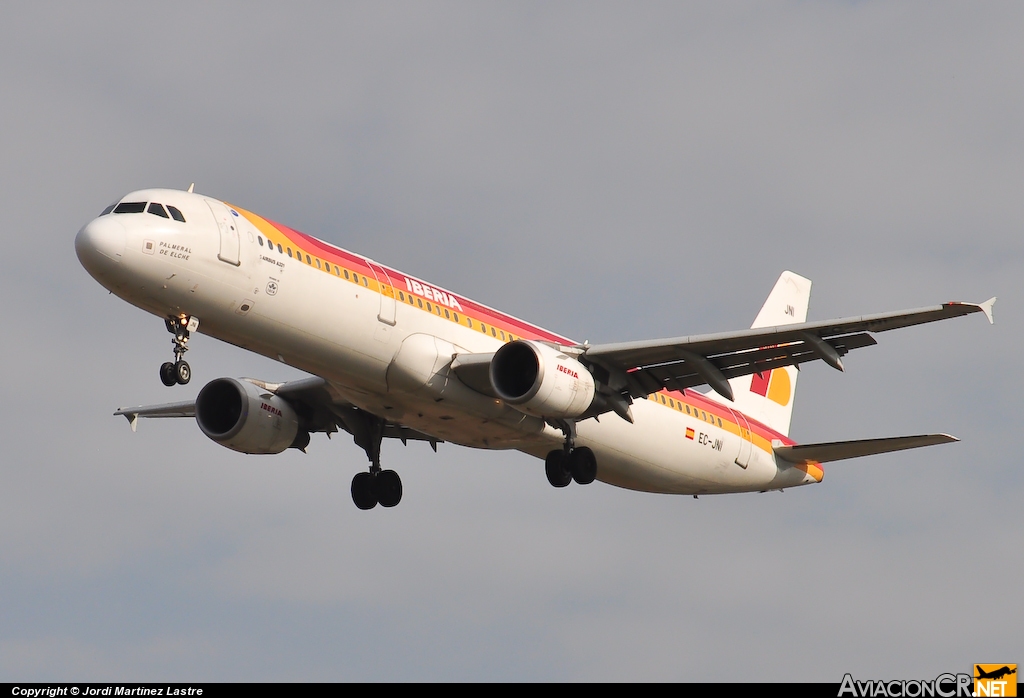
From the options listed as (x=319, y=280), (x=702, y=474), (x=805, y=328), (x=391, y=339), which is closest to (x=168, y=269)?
(x=319, y=280)

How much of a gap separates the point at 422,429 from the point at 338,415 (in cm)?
362

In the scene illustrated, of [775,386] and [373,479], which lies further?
[775,386]

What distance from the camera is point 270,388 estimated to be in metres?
37.8

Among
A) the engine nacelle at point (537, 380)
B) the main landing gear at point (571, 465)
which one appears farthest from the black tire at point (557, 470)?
the engine nacelle at point (537, 380)

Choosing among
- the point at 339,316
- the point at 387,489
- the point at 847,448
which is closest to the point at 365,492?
the point at 387,489

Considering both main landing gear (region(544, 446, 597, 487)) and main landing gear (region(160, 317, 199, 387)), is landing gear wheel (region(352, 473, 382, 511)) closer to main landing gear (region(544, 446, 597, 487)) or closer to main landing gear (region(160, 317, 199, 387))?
main landing gear (region(544, 446, 597, 487))

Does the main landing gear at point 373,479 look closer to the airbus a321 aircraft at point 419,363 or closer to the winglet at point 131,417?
the airbus a321 aircraft at point 419,363

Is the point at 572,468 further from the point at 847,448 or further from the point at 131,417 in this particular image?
the point at 131,417

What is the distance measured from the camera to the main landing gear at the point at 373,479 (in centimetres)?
3816

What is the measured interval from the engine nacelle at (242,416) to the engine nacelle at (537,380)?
7.62 metres

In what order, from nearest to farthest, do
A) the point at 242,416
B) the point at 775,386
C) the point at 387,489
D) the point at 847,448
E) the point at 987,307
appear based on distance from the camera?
1. the point at 987,307
2. the point at 242,416
3. the point at 387,489
4. the point at 847,448
5. the point at 775,386

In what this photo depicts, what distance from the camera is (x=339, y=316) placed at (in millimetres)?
30875

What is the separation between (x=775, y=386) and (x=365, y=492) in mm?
15076

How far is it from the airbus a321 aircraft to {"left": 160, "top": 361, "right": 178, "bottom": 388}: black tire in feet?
0.10
